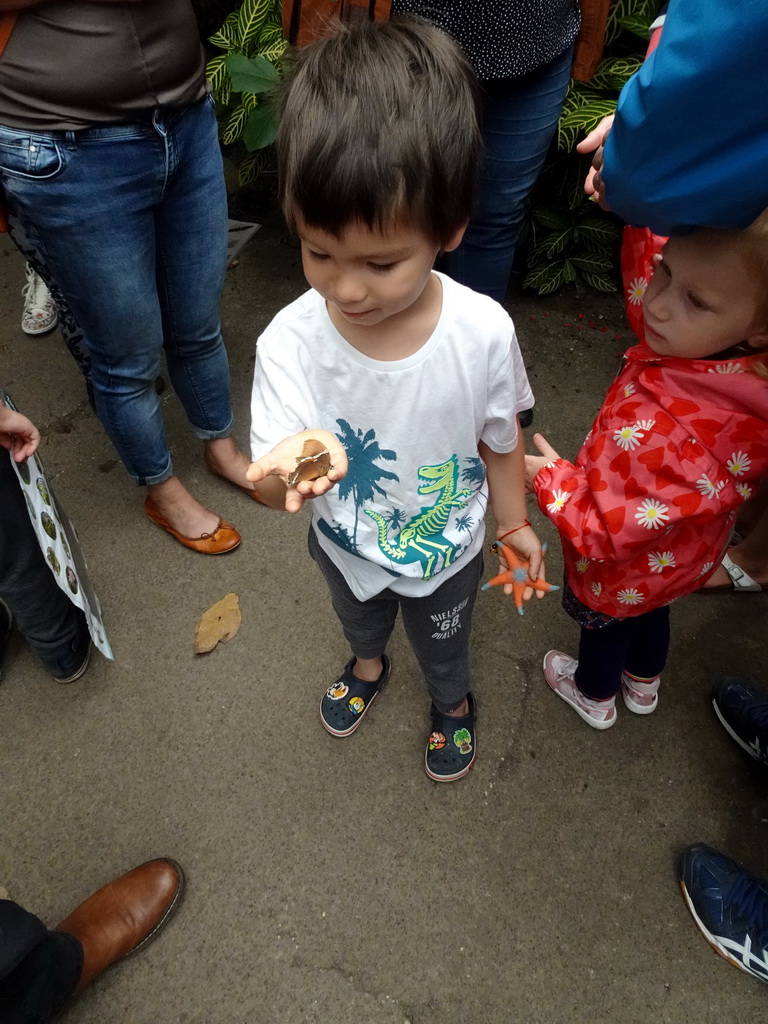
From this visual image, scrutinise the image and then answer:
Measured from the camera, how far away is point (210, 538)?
7.89 ft

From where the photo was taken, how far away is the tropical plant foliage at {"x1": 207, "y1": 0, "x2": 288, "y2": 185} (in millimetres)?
2699

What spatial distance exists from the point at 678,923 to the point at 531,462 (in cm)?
120

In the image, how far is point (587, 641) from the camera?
5.82ft

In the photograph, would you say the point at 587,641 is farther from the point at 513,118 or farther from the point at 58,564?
the point at 513,118

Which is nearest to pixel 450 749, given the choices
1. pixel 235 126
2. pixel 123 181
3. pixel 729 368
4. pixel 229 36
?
pixel 729 368

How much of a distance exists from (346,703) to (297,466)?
1.19 m

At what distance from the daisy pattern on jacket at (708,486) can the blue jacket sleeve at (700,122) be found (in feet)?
1.29

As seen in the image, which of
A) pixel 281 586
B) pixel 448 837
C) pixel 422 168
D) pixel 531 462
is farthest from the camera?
pixel 281 586

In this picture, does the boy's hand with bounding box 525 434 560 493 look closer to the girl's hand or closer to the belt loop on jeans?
the girl's hand

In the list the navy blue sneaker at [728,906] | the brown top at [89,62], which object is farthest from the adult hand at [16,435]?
the navy blue sneaker at [728,906]

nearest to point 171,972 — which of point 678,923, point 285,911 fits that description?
point 285,911

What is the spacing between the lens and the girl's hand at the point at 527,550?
4.71 ft

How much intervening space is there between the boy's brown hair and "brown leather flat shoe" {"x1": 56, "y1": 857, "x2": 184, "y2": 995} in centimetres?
159

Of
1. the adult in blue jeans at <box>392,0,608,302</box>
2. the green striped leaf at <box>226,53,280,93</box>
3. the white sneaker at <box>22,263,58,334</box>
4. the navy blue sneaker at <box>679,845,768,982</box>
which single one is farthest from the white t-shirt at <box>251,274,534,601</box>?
the white sneaker at <box>22,263,58,334</box>
